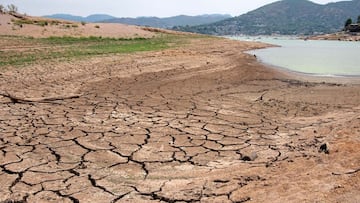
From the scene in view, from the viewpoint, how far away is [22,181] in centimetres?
405

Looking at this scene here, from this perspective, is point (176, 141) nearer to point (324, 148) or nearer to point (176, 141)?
point (176, 141)

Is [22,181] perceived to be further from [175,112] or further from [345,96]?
[345,96]

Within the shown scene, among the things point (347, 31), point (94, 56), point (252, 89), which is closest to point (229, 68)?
point (252, 89)

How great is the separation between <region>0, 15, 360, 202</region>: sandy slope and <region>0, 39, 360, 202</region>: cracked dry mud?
2cm

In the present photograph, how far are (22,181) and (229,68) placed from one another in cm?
1107

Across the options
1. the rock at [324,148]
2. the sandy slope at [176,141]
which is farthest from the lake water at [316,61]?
the rock at [324,148]

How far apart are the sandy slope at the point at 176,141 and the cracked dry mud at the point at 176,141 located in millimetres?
16

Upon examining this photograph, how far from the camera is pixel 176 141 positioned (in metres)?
5.41

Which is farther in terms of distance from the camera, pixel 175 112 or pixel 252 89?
pixel 252 89

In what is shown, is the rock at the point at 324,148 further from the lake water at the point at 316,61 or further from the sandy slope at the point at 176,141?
the lake water at the point at 316,61

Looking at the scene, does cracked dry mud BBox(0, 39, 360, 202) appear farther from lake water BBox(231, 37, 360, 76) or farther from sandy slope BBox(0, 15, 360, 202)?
lake water BBox(231, 37, 360, 76)

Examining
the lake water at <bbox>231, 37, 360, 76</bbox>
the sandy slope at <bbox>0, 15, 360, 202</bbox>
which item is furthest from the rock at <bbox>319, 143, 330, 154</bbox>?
the lake water at <bbox>231, 37, 360, 76</bbox>

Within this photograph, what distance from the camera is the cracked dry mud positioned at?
3.70 meters

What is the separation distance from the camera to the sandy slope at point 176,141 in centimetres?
370
